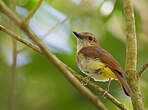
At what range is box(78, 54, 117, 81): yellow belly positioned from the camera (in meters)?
3.41

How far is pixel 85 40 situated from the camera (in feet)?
14.6

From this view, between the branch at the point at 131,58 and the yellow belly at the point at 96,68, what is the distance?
14.4 inches

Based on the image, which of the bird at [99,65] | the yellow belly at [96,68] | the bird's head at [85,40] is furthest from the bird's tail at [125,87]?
the bird's head at [85,40]

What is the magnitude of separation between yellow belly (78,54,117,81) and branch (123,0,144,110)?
37 cm

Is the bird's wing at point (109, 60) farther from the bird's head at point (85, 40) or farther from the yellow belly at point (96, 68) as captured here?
the bird's head at point (85, 40)

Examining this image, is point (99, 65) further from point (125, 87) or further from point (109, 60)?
point (125, 87)

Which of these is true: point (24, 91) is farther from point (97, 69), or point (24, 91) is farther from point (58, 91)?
point (97, 69)

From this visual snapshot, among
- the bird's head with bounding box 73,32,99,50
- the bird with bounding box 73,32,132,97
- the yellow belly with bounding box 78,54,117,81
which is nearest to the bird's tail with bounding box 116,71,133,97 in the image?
the bird with bounding box 73,32,132,97

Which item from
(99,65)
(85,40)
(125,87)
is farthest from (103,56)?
(85,40)

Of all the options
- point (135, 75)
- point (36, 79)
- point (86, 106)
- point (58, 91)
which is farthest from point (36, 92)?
point (135, 75)

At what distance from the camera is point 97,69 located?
349 cm

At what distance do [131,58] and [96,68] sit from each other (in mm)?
571

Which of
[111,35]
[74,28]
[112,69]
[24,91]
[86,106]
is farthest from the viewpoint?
[74,28]

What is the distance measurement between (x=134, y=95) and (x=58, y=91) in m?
1.13
